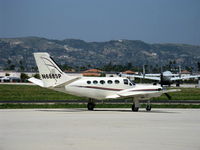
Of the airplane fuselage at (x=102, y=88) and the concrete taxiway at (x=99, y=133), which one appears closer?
the concrete taxiway at (x=99, y=133)

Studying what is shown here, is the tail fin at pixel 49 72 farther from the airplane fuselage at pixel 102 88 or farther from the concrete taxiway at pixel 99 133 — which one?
the concrete taxiway at pixel 99 133

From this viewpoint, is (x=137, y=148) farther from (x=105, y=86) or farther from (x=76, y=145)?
(x=105, y=86)

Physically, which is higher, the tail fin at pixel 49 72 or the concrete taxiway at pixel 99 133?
the tail fin at pixel 49 72

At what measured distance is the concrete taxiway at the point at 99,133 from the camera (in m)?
17.4

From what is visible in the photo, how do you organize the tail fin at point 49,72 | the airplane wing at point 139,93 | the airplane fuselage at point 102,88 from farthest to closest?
the airplane fuselage at point 102,88 < the airplane wing at point 139,93 < the tail fin at point 49,72

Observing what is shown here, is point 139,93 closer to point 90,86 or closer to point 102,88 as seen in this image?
point 102,88

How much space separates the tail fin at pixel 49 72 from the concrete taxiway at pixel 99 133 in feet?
22.9

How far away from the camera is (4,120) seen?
1067 inches

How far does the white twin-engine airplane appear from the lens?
3538 cm

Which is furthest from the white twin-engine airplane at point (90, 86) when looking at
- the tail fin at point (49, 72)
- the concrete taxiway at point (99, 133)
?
the concrete taxiway at point (99, 133)

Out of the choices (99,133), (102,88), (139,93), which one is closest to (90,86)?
(102,88)

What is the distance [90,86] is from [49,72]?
10.7 ft

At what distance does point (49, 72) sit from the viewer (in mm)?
35281

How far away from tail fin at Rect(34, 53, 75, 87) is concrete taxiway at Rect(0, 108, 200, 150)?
22.9 ft
